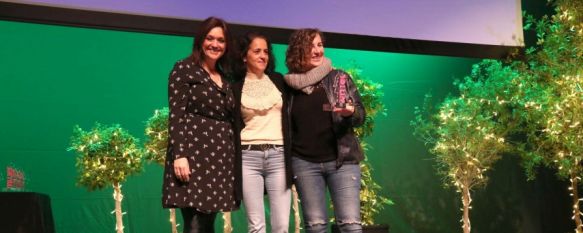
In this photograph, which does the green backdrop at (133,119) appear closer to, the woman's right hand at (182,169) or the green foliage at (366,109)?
the green foliage at (366,109)

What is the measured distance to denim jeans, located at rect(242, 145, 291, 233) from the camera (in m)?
2.57

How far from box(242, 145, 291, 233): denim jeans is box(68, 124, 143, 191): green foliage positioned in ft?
5.66

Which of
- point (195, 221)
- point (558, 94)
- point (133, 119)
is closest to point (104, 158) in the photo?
point (133, 119)

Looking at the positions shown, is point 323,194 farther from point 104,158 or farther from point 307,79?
point 104,158

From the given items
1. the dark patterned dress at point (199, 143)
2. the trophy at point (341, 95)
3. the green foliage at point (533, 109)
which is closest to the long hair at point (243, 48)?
the dark patterned dress at point (199, 143)

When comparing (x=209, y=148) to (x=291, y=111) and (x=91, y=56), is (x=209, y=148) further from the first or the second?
(x=91, y=56)

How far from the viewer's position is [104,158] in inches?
159

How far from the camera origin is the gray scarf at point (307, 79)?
9.03 ft

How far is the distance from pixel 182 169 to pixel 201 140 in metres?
0.14

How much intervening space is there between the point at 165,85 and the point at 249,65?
9.74 feet

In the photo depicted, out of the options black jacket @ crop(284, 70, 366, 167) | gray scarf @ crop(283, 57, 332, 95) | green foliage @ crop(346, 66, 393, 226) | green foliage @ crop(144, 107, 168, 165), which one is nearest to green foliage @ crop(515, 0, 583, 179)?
green foliage @ crop(346, 66, 393, 226)

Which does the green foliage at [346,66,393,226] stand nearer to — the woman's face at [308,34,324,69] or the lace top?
the woman's face at [308,34,324,69]

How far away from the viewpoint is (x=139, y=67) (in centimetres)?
545

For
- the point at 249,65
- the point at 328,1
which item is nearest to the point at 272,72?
the point at 249,65
